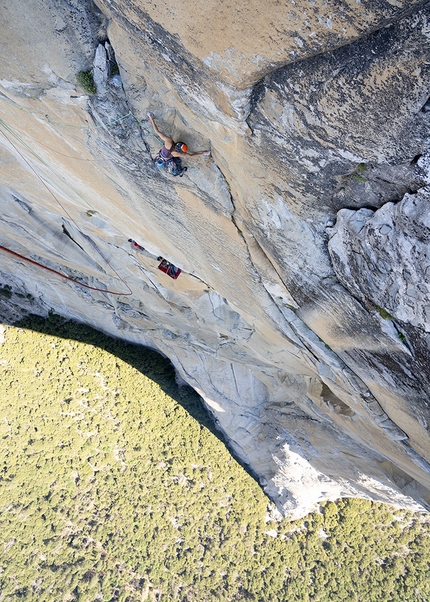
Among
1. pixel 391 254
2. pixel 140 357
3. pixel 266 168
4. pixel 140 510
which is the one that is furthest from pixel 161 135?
pixel 140 510

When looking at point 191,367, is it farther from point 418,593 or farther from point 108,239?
point 418,593

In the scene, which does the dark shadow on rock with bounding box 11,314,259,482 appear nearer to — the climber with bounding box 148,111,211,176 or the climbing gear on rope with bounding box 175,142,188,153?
the climber with bounding box 148,111,211,176

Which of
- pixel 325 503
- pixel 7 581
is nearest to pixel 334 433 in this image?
pixel 325 503

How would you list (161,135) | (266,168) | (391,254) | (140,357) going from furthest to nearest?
(140,357), (161,135), (266,168), (391,254)

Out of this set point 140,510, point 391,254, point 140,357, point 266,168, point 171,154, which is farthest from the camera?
point 140,357

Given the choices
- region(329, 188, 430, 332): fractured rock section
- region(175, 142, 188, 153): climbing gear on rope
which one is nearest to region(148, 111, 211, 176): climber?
region(175, 142, 188, 153): climbing gear on rope

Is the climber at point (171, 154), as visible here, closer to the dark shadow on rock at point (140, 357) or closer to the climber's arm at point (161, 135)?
the climber's arm at point (161, 135)

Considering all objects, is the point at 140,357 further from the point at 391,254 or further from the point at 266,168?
the point at 391,254
